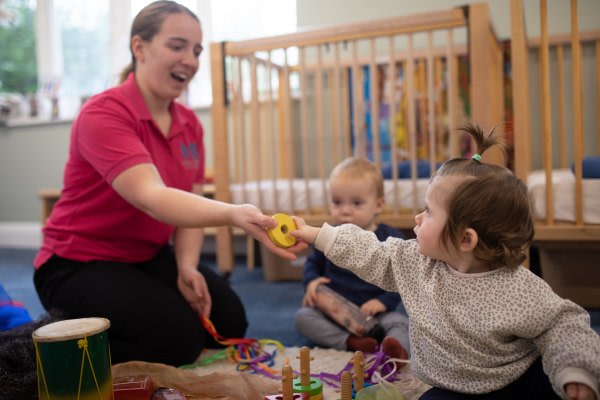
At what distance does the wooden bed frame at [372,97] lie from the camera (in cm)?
178

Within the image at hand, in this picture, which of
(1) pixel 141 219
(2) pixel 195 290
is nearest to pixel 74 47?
(1) pixel 141 219

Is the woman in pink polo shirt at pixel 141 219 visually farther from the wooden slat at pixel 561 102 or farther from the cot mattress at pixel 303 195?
the wooden slat at pixel 561 102

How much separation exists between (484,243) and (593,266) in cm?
108

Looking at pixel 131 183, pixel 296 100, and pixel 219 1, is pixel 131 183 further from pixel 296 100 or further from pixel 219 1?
pixel 219 1

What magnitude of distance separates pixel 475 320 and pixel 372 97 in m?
1.25

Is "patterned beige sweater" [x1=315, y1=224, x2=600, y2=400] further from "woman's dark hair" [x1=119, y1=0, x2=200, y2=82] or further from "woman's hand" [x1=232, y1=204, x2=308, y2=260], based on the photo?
A: "woman's dark hair" [x1=119, y1=0, x2=200, y2=82]

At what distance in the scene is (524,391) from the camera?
0.92 meters

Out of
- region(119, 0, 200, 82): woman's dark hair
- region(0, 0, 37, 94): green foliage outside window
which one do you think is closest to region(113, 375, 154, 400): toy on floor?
region(119, 0, 200, 82): woman's dark hair

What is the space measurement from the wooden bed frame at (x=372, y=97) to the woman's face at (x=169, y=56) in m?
0.69

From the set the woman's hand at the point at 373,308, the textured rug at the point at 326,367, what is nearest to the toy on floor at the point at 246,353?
the textured rug at the point at 326,367

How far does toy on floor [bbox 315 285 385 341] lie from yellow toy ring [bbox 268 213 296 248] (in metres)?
0.49

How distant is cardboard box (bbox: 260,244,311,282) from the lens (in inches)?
95.7

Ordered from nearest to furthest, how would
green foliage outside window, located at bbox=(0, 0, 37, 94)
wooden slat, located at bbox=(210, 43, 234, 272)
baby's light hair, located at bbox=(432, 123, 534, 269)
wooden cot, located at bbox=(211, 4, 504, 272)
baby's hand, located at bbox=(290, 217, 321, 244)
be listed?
baby's light hair, located at bbox=(432, 123, 534, 269)
baby's hand, located at bbox=(290, 217, 321, 244)
wooden cot, located at bbox=(211, 4, 504, 272)
wooden slat, located at bbox=(210, 43, 234, 272)
green foliage outside window, located at bbox=(0, 0, 37, 94)

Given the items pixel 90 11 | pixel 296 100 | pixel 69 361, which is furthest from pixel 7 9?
pixel 69 361
